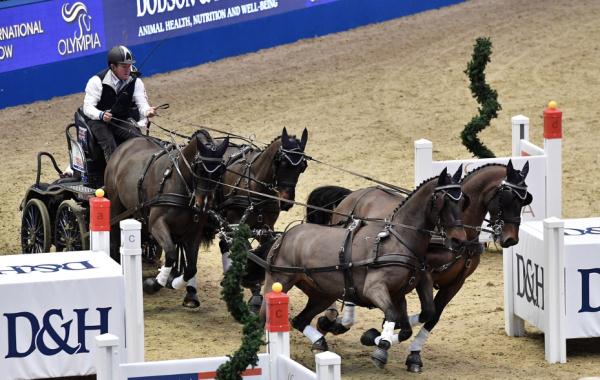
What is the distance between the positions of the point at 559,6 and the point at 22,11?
9716 mm

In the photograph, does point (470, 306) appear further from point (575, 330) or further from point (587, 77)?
point (587, 77)

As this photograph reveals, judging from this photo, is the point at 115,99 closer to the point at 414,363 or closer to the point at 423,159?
the point at 423,159

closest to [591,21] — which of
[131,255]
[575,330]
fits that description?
[575,330]

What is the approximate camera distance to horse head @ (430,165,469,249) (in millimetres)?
12086

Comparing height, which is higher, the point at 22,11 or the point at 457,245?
the point at 22,11

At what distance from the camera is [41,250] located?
16062 mm

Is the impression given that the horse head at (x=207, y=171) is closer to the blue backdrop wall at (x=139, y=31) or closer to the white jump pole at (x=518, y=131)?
the white jump pole at (x=518, y=131)

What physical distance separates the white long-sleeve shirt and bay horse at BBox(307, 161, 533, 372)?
11.3ft

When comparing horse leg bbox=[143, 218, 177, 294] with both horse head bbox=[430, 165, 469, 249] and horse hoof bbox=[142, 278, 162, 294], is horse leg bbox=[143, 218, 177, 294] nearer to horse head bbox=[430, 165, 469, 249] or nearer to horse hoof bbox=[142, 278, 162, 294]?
horse hoof bbox=[142, 278, 162, 294]

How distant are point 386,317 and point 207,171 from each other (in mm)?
2840

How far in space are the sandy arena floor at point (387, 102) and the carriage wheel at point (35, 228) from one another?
40.5 inches

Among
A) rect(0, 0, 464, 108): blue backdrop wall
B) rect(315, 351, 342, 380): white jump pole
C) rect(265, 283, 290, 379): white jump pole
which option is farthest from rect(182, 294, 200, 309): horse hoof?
rect(0, 0, 464, 108): blue backdrop wall

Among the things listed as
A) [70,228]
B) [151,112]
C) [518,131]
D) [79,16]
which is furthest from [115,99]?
[79,16]

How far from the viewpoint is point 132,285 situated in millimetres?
11438
